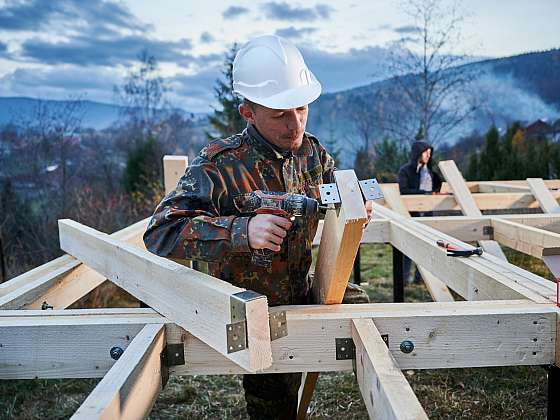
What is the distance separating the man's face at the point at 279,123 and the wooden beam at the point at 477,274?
94 centimetres

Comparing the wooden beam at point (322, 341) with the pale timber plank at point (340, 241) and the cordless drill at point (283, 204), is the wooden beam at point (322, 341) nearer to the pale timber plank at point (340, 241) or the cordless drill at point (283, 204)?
the pale timber plank at point (340, 241)

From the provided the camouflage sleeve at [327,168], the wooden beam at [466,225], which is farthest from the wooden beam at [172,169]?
the camouflage sleeve at [327,168]

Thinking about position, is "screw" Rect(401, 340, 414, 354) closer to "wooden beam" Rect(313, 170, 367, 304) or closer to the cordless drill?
"wooden beam" Rect(313, 170, 367, 304)

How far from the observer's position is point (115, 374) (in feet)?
4.50

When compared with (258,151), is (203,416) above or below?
below

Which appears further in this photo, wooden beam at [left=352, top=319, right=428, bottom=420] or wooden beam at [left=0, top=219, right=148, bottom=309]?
wooden beam at [left=0, top=219, right=148, bottom=309]

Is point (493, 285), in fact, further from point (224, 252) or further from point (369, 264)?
point (369, 264)

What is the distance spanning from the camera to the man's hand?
1.68 meters

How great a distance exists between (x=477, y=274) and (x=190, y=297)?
125 centimetres

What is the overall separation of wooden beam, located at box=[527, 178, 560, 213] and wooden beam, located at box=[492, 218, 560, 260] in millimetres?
1757

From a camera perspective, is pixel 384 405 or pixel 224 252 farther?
pixel 224 252

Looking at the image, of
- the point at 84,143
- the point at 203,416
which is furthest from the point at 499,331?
the point at 84,143

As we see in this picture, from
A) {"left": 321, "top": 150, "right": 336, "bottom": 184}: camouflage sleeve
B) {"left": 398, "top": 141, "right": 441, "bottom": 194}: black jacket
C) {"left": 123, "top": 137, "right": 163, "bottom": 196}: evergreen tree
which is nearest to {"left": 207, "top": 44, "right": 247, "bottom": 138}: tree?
{"left": 123, "top": 137, "right": 163, "bottom": 196}: evergreen tree

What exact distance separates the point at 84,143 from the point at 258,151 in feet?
54.1
